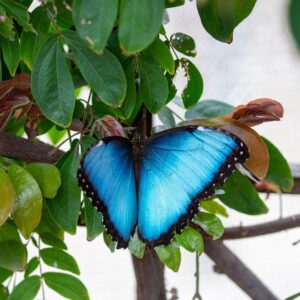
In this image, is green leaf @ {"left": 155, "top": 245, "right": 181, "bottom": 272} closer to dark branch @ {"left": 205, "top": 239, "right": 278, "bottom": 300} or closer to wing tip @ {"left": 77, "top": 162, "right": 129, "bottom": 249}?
wing tip @ {"left": 77, "top": 162, "right": 129, "bottom": 249}

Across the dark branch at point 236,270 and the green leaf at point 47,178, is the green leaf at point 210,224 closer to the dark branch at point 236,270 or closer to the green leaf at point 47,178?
the green leaf at point 47,178

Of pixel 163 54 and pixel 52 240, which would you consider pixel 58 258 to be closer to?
pixel 52 240

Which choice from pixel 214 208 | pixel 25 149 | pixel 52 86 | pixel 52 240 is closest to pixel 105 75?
pixel 52 86

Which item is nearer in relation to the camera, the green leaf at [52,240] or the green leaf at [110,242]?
the green leaf at [110,242]

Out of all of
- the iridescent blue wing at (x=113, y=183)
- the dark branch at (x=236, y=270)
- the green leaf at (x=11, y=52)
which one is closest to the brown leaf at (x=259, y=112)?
the iridescent blue wing at (x=113, y=183)

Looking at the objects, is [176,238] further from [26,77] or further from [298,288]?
[298,288]
